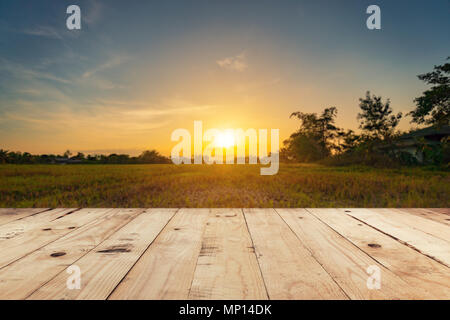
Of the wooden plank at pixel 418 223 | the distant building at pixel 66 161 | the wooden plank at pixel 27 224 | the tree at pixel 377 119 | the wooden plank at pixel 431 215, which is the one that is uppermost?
the tree at pixel 377 119

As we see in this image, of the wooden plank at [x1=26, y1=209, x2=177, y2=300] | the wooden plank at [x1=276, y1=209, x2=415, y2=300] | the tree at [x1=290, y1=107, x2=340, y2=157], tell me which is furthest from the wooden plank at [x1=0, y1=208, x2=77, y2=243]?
the tree at [x1=290, y1=107, x2=340, y2=157]

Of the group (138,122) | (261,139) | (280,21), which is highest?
(280,21)

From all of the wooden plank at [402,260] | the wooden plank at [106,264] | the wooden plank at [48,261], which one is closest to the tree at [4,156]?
the wooden plank at [48,261]

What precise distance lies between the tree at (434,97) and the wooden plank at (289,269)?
1297 centimetres

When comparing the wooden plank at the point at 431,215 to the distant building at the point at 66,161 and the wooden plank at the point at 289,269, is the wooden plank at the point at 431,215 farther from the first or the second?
the distant building at the point at 66,161

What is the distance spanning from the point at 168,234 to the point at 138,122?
366cm

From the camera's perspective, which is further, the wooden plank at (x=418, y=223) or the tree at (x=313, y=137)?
the tree at (x=313, y=137)

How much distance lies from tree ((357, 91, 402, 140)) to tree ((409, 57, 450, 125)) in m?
2.97

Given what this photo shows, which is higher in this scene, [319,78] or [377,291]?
[319,78]

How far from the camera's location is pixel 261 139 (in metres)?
4.76

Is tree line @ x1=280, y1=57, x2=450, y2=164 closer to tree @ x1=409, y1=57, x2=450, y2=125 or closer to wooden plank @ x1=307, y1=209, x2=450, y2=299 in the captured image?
tree @ x1=409, y1=57, x2=450, y2=125

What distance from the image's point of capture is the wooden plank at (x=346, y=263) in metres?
0.78
